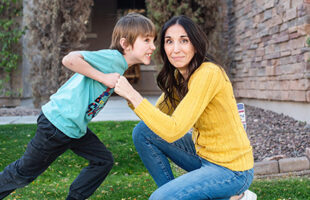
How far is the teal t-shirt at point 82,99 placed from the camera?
6.77 feet

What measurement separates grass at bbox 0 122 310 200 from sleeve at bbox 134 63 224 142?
1.28m

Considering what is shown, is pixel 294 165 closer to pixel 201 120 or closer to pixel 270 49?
pixel 201 120

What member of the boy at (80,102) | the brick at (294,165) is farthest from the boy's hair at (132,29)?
the brick at (294,165)

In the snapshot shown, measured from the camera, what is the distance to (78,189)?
7.69 feet

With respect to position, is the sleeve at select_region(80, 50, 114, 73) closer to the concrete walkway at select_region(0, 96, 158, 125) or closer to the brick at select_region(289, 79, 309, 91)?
the brick at select_region(289, 79, 309, 91)

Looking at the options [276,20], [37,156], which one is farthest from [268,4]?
[37,156]

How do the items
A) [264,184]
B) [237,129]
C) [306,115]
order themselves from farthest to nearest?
[306,115] < [264,184] < [237,129]

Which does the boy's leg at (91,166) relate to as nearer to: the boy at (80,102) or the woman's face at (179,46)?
the boy at (80,102)

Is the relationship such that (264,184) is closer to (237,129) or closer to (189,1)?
(237,129)

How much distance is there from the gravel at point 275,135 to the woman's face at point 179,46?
2069 mm

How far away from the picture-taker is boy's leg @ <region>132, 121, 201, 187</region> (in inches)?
84.4

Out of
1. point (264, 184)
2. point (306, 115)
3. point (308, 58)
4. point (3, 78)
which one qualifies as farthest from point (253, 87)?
point (3, 78)

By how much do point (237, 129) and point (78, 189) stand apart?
1.15 metres

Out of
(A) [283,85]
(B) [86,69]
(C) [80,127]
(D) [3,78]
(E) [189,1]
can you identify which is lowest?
(D) [3,78]
